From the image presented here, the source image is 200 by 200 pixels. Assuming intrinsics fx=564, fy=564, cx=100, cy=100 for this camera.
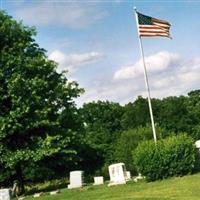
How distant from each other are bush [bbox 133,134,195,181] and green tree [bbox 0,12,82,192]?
817cm

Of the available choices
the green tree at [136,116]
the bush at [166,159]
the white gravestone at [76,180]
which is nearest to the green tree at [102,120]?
the green tree at [136,116]

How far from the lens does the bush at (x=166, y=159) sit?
1091 inches

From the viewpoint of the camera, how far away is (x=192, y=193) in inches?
771

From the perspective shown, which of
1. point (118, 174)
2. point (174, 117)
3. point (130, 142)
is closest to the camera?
point (118, 174)

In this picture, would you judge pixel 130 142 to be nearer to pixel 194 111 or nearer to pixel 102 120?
pixel 102 120

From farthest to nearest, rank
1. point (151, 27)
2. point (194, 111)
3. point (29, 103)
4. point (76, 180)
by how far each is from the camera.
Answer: point (194, 111)
point (29, 103)
point (76, 180)
point (151, 27)

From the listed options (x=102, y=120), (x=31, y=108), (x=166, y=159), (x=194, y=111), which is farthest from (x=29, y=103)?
(x=194, y=111)

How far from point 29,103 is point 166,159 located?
1073cm

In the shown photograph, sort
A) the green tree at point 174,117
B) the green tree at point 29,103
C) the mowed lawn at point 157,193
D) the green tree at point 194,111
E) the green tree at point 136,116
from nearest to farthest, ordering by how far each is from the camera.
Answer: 1. the mowed lawn at point 157,193
2. the green tree at point 29,103
3. the green tree at point 194,111
4. the green tree at point 174,117
5. the green tree at point 136,116

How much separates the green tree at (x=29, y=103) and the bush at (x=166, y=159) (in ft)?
26.8

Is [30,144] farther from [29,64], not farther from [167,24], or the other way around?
[167,24]

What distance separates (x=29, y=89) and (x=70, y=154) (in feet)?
18.7

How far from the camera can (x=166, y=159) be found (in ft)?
90.9

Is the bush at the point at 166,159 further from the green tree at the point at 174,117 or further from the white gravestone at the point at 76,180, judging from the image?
the green tree at the point at 174,117
